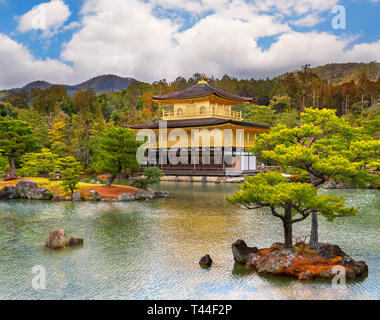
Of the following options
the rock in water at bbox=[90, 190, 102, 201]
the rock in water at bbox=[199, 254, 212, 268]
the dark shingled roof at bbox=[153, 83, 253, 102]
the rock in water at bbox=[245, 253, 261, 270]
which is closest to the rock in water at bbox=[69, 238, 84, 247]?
the rock in water at bbox=[199, 254, 212, 268]

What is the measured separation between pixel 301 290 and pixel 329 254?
174 cm

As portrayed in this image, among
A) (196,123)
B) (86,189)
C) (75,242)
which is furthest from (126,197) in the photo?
(196,123)

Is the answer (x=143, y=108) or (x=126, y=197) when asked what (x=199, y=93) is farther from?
(x=143, y=108)

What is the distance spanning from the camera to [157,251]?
1027cm

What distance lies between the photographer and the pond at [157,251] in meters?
7.48

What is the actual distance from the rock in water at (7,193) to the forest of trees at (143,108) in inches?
127

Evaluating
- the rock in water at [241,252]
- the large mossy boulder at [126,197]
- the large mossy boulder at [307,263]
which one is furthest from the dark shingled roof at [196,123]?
the large mossy boulder at [307,263]

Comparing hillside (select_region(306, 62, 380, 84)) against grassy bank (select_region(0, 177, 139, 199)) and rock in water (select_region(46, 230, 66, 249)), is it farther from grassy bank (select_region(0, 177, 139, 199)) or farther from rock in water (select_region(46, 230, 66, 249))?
rock in water (select_region(46, 230, 66, 249))

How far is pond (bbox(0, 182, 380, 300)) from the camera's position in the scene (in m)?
7.48

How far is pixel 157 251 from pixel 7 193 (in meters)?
14.6

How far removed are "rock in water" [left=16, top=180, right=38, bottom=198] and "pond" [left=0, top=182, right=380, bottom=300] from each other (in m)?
3.29

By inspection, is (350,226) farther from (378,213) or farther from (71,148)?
(71,148)

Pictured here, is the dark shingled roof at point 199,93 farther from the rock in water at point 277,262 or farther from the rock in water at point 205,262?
the rock in water at point 277,262

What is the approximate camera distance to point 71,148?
39188 mm
